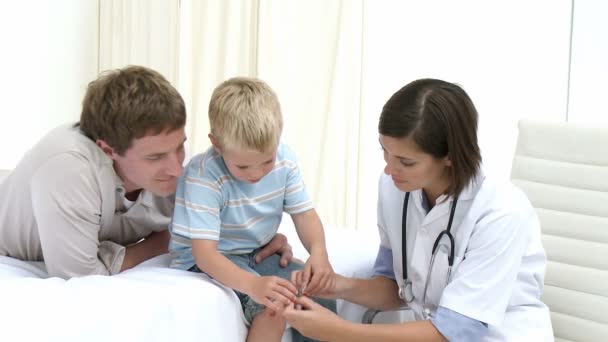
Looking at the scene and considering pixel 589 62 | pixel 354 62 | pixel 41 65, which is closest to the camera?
pixel 589 62

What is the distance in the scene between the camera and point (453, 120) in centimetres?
175

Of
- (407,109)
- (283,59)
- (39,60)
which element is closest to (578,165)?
(407,109)

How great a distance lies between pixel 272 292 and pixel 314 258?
0.23 meters

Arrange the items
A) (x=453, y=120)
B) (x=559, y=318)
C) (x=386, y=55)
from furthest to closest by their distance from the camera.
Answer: (x=386, y=55), (x=559, y=318), (x=453, y=120)

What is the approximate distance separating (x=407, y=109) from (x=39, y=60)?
12.5ft

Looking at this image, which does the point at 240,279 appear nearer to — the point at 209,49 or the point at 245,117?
the point at 245,117

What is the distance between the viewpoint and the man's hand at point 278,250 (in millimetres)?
2066

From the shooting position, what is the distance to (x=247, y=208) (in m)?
1.98

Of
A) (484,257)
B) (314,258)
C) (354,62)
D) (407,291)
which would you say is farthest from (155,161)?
(354,62)

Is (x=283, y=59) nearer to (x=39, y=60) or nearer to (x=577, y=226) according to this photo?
(x=39, y=60)

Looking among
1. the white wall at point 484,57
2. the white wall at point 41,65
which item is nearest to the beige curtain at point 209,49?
the white wall at point 484,57

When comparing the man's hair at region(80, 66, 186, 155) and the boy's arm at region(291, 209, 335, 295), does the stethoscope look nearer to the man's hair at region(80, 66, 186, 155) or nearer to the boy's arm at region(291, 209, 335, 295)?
the boy's arm at region(291, 209, 335, 295)

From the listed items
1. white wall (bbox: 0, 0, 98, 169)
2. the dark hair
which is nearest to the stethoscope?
the dark hair

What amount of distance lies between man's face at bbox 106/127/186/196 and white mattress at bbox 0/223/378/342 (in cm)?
22
